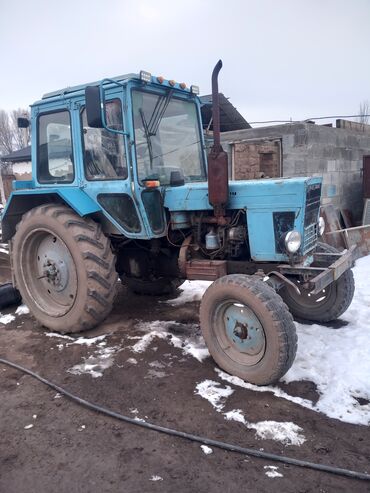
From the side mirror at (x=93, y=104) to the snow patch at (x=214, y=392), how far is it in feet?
7.63

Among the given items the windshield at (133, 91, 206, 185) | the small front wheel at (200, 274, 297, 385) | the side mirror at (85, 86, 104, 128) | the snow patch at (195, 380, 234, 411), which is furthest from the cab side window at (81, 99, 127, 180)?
the snow patch at (195, 380, 234, 411)

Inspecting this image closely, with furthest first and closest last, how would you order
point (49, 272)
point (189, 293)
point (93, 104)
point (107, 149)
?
point (189, 293) → point (49, 272) → point (107, 149) → point (93, 104)

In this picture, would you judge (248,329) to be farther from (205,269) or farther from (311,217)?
(311,217)

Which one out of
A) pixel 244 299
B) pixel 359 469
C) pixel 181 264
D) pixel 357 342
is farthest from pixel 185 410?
pixel 357 342

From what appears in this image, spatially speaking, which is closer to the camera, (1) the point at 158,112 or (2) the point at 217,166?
(2) the point at 217,166

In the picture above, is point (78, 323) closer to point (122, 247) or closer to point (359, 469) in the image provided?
point (122, 247)

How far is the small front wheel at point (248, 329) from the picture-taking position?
317 centimetres

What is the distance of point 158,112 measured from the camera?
4.20 metres

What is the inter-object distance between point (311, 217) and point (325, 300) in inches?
42.7

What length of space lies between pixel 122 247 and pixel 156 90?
1.83 m

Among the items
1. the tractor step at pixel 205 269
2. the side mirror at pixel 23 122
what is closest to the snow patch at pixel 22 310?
the side mirror at pixel 23 122

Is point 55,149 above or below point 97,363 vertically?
above

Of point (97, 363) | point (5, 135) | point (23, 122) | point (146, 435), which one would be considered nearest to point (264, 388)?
point (146, 435)

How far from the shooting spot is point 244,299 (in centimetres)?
331
